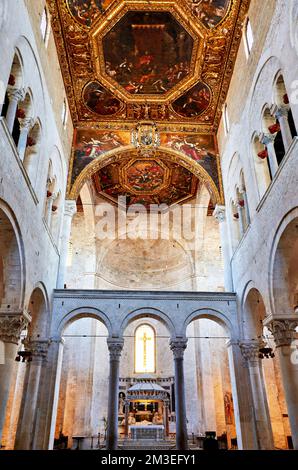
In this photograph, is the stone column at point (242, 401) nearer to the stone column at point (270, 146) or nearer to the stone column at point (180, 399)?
the stone column at point (180, 399)

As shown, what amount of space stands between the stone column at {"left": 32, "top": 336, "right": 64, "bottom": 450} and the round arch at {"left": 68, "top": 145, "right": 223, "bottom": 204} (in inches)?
267

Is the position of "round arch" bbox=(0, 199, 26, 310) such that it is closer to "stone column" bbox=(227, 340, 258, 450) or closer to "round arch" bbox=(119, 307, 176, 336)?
"round arch" bbox=(119, 307, 176, 336)

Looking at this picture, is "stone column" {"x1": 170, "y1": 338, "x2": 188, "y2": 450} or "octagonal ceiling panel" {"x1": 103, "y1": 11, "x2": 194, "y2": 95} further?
"octagonal ceiling panel" {"x1": 103, "y1": 11, "x2": 194, "y2": 95}

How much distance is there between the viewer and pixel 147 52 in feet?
50.9

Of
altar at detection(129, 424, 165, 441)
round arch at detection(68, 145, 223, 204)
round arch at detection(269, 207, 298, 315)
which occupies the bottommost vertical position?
altar at detection(129, 424, 165, 441)

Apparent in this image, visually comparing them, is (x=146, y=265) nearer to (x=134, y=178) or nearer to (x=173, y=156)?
(x=134, y=178)

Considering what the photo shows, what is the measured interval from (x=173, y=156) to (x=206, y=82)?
355cm

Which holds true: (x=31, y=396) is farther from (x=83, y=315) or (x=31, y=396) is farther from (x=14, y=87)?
(x=14, y=87)

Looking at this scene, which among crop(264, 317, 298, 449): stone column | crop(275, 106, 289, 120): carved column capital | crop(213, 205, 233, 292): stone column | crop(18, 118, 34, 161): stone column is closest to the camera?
crop(264, 317, 298, 449): stone column

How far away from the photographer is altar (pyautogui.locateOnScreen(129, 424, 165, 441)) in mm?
17442

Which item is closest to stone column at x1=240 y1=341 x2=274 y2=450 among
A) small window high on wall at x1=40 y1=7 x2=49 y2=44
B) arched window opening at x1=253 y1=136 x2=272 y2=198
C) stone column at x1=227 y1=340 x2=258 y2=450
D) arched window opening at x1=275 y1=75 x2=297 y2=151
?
stone column at x1=227 y1=340 x2=258 y2=450

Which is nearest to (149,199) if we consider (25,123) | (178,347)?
(178,347)

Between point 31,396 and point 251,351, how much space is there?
7760 millimetres

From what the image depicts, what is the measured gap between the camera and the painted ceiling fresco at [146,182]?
21297mm
